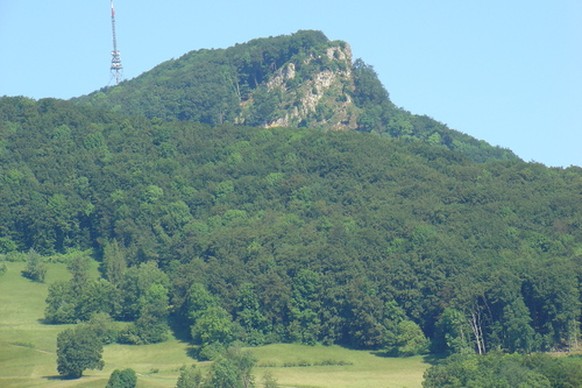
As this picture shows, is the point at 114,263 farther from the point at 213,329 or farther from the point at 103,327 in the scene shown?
the point at 213,329

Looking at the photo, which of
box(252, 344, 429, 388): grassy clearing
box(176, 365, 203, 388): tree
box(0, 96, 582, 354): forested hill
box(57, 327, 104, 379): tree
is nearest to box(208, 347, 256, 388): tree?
box(176, 365, 203, 388): tree

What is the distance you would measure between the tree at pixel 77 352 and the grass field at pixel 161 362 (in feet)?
3.30

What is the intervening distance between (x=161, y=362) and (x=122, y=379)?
63.0 feet

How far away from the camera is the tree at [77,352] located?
149000 millimetres

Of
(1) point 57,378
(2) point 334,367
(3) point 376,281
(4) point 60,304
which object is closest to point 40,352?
(1) point 57,378

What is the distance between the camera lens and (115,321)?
176m

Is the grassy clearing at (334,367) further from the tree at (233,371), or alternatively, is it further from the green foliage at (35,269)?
the green foliage at (35,269)

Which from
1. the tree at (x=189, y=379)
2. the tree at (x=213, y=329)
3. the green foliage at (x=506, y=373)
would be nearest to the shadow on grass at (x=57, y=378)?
the tree at (x=189, y=379)

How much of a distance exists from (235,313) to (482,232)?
99.3ft

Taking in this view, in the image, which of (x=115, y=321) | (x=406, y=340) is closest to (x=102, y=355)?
(x=115, y=321)

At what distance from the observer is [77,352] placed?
150000 mm

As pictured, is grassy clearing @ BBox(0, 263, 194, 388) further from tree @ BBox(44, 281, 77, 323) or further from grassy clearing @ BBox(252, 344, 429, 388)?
grassy clearing @ BBox(252, 344, 429, 388)

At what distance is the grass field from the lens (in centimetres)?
14662

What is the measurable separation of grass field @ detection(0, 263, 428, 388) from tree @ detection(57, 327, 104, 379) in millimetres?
1006
